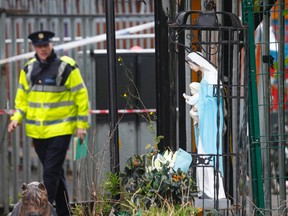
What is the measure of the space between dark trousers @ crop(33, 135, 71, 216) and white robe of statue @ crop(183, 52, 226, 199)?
11.7ft

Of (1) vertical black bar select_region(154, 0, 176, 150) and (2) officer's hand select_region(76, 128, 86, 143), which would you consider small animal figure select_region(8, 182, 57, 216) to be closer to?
(1) vertical black bar select_region(154, 0, 176, 150)

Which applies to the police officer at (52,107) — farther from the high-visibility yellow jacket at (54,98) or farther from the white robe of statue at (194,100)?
the white robe of statue at (194,100)

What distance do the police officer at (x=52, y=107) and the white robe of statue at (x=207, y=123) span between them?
359cm

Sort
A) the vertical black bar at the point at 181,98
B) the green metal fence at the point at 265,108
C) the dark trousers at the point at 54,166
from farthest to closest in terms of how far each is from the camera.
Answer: the dark trousers at the point at 54,166
the vertical black bar at the point at 181,98
the green metal fence at the point at 265,108

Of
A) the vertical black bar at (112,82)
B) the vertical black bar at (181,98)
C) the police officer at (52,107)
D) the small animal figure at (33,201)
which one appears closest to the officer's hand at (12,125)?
the police officer at (52,107)

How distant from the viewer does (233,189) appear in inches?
334

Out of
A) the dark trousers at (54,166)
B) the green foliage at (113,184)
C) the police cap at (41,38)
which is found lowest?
the dark trousers at (54,166)

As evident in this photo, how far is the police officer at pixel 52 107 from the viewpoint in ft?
35.3

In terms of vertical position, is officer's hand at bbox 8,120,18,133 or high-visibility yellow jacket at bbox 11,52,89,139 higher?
→ high-visibility yellow jacket at bbox 11,52,89,139

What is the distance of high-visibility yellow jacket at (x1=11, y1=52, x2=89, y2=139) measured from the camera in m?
10.8

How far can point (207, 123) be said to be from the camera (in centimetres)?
721

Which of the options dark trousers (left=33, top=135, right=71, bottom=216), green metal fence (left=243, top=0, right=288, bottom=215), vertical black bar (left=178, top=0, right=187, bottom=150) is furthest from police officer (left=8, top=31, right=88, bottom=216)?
green metal fence (left=243, top=0, right=288, bottom=215)

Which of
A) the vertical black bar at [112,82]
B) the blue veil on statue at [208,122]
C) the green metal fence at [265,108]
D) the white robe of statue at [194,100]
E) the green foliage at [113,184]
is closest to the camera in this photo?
the blue veil on statue at [208,122]

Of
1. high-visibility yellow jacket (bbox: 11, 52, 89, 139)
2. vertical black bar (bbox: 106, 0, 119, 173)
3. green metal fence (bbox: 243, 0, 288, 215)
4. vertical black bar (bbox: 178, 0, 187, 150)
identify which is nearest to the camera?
vertical black bar (bbox: 106, 0, 119, 173)
